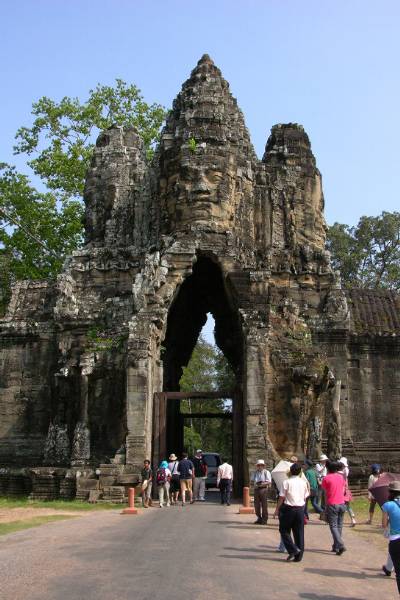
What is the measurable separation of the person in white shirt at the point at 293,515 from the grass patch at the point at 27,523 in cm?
551

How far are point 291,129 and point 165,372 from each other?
988cm

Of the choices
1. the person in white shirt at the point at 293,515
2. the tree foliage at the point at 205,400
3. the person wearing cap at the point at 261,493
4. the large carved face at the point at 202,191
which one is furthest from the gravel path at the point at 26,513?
the tree foliage at the point at 205,400

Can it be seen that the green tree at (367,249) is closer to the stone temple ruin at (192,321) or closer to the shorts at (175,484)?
the stone temple ruin at (192,321)

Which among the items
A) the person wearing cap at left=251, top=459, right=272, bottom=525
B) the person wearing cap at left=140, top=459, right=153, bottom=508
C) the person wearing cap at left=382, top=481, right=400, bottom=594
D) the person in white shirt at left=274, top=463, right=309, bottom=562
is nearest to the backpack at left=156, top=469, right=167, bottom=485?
the person wearing cap at left=140, top=459, right=153, bottom=508

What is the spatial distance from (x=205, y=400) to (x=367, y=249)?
14975mm

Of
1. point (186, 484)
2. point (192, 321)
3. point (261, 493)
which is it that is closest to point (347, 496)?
point (261, 493)

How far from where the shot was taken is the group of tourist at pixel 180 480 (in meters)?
18.3

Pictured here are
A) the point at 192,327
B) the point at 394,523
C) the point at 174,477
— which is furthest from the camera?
the point at 192,327

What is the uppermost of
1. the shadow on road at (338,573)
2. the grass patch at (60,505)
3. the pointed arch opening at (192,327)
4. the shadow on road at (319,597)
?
the pointed arch opening at (192,327)

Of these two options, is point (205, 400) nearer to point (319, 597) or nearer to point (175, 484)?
point (175, 484)

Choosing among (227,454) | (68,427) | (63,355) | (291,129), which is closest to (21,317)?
(63,355)

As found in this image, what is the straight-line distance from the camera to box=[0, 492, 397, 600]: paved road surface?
7.73 meters

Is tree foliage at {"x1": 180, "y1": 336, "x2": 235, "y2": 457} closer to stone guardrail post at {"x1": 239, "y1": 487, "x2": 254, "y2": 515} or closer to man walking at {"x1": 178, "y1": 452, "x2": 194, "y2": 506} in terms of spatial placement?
Answer: man walking at {"x1": 178, "y1": 452, "x2": 194, "y2": 506}

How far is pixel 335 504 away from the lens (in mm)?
11016
